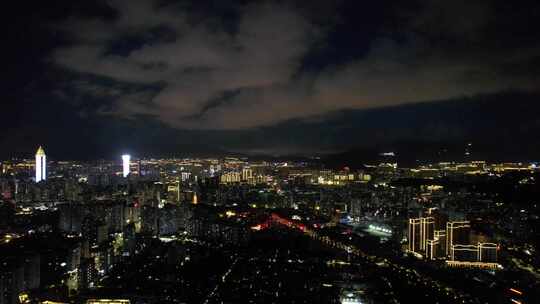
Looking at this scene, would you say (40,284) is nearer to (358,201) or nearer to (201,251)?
(201,251)

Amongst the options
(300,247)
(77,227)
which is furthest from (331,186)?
(77,227)

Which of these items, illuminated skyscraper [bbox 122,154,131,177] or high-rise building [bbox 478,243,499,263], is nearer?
high-rise building [bbox 478,243,499,263]

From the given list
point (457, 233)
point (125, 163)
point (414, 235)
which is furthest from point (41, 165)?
point (457, 233)

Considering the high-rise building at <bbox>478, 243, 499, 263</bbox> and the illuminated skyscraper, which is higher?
the illuminated skyscraper

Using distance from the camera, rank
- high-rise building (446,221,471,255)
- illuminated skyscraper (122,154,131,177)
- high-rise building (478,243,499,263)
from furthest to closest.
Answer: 1. illuminated skyscraper (122,154,131,177)
2. high-rise building (446,221,471,255)
3. high-rise building (478,243,499,263)

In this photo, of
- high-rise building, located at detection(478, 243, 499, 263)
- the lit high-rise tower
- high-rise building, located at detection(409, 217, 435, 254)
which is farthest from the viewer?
the lit high-rise tower

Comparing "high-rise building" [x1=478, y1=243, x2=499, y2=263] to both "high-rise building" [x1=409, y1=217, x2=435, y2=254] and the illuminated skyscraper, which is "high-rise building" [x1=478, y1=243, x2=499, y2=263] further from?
the illuminated skyscraper

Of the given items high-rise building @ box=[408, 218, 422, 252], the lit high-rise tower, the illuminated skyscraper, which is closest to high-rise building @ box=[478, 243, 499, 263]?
high-rise building @ box=[408, 218, 422, 252]

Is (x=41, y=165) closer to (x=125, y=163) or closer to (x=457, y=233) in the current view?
(x=125, y=163)
